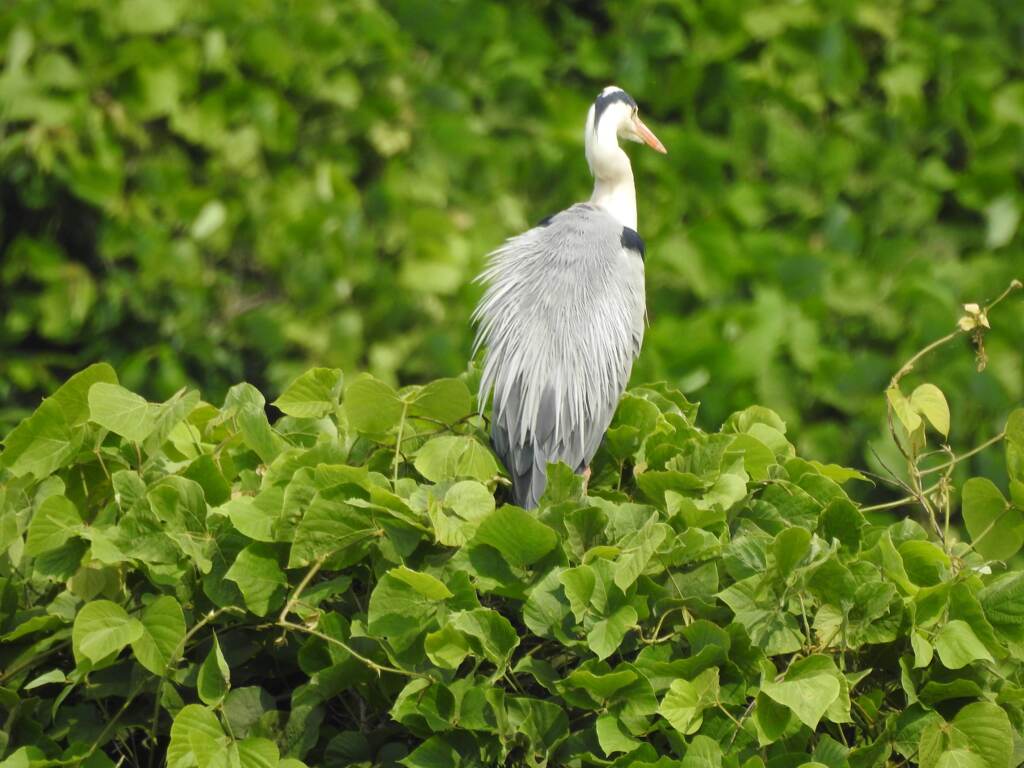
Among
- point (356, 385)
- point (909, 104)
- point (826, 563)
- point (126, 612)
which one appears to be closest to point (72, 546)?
point (126, 612)

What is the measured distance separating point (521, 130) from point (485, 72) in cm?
25

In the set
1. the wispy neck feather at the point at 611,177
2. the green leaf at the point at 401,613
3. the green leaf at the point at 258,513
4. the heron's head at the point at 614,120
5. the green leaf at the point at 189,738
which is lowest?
the green leaf at the point at 189,738

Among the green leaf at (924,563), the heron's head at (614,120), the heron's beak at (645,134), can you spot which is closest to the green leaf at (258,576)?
the green leaf at (924,563)

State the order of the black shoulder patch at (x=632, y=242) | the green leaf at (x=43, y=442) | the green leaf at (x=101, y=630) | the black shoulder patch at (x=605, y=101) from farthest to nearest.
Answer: the black shoulder patch at (x=605, y=101), the black shoulder patch at (x=632, y=242), the green leaf at (x=43, y=442), the green leaf at (x=101, y=630)

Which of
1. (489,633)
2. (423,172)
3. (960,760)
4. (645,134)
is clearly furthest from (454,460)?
(423,172)

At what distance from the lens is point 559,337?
3.16 metres

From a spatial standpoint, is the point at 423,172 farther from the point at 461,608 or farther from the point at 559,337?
the point at 461,608

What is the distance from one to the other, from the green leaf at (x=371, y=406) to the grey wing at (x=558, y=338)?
38 cm

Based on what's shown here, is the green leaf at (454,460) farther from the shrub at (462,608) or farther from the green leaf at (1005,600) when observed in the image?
the green leaf at (1005,600)

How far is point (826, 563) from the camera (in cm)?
222

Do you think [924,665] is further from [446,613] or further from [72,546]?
[72,546]

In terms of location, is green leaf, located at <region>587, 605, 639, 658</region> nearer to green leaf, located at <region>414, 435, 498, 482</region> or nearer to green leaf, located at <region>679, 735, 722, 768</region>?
green leaf, located at <region>679, 735, 722, 768</region>

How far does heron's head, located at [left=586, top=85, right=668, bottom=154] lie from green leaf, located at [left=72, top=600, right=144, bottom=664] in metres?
1.92

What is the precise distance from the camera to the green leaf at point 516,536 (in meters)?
2.23
